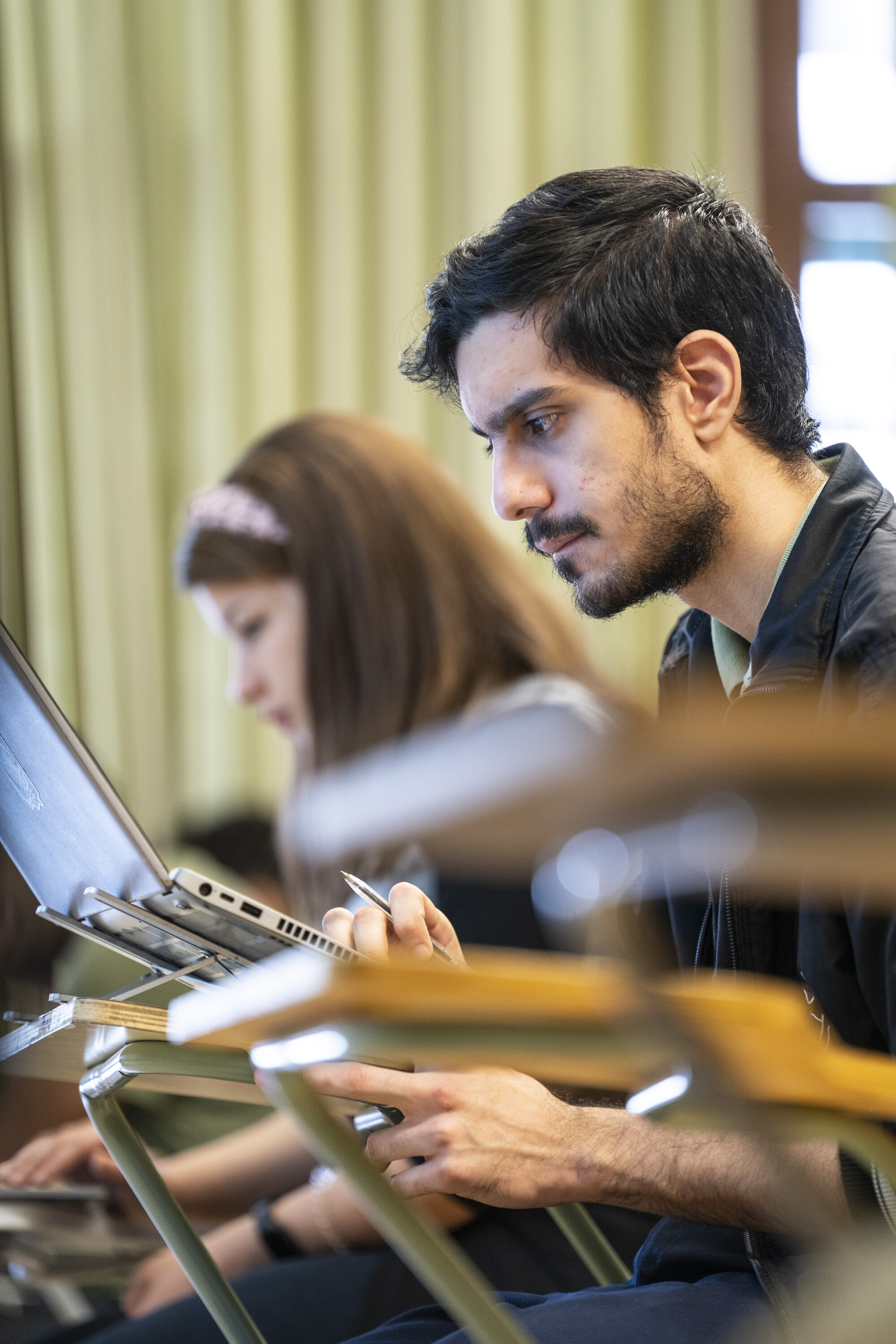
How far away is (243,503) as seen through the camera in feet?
6.23

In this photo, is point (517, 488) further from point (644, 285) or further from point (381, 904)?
point (381, 904)

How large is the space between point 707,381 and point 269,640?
91 centimetres

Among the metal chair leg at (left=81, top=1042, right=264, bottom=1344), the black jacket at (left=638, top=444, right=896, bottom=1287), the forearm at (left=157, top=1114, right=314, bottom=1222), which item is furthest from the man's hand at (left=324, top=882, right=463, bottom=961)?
the forearm at (left=157, top=1114, right=314, bottom=1222)

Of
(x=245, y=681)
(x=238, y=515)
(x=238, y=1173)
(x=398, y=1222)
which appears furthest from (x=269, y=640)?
(x=398, y=1222)

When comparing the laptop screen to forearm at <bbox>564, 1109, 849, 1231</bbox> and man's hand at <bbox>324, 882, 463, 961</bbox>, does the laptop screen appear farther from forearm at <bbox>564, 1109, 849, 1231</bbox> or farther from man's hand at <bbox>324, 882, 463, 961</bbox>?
forearm at <bbox>564, 1109, 849, 1231</bbox>

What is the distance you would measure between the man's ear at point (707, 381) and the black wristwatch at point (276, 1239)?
0.87 m

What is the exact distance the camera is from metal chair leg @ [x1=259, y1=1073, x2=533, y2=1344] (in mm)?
619

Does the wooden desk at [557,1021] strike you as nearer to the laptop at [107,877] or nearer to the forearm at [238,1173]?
the laptop at [107,877]

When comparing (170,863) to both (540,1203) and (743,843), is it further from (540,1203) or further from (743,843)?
(743,843)

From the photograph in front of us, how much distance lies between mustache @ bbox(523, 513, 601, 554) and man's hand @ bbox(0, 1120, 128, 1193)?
2.42 feet

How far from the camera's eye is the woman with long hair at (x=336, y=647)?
1.31 metres

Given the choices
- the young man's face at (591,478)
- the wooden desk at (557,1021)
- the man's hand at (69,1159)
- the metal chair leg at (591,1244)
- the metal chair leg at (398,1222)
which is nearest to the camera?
the wooden desk at (557,1021)

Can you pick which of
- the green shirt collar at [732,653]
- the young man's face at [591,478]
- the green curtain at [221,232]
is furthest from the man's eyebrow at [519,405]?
the green curtain at [221,232]

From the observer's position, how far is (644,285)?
1185 mm
